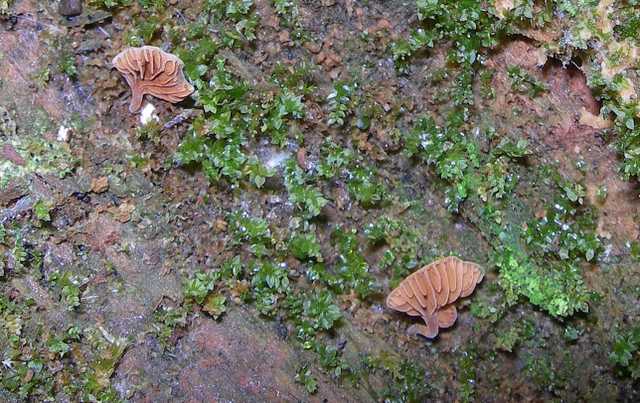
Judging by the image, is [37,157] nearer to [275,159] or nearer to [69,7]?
[69,7]

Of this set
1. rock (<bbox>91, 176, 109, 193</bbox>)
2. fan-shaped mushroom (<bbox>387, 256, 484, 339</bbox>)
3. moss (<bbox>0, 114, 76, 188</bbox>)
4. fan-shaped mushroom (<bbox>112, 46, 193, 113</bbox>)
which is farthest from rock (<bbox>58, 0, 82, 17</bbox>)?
fan-shaped mushroom (<bbox>387, 256, 484, 339</bbox>)

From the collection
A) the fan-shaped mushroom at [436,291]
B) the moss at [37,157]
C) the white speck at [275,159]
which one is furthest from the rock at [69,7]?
the fan-shaped mushroom at [436,291]

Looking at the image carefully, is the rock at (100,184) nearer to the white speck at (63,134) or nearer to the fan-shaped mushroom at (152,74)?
the white speck at (63,134)

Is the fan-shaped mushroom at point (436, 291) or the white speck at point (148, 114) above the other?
the white speck at point (148, 114)

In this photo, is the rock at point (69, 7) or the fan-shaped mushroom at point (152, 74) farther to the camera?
the rock at point (69, 7)

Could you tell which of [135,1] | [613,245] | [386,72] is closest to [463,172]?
[386,72]

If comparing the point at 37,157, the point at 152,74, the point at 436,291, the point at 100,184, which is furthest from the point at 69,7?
the point at 436,291
